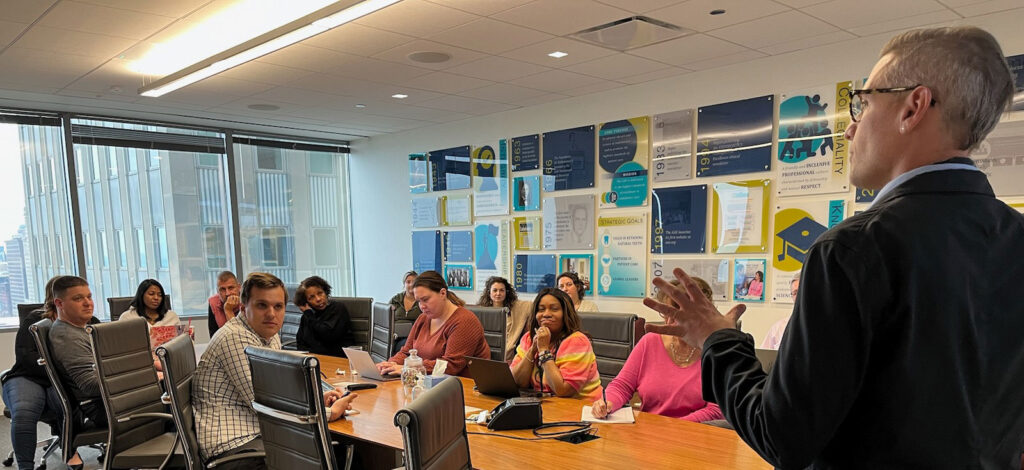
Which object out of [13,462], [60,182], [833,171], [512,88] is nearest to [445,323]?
[512,88]

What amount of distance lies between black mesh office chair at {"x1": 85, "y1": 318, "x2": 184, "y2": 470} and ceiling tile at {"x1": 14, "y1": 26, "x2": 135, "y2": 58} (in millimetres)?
1873

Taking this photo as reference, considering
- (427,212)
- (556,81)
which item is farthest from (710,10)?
(427,212)

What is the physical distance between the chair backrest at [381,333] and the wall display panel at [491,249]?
222cm

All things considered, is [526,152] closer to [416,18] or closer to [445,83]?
[445,83]

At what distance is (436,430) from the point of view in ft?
5.33

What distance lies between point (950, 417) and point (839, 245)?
276 millimetres

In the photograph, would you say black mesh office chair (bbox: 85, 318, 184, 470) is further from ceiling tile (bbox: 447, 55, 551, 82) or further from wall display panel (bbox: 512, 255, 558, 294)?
wall display panel (bbox: 512, 255, 558, 294)

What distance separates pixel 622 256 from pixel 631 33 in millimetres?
2225

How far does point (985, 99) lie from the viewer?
857mm

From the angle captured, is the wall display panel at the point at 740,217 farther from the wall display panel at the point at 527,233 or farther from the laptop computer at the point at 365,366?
the laptop computer at the point at 365,366

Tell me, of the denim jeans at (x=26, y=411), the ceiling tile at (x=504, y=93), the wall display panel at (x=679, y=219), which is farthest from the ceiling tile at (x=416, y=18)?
the denim jeans at (x=26, y=411)

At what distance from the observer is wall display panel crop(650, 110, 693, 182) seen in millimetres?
5031

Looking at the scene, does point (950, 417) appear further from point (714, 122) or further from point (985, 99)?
point (714, 122)

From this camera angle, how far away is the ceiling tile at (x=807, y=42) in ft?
13.2
